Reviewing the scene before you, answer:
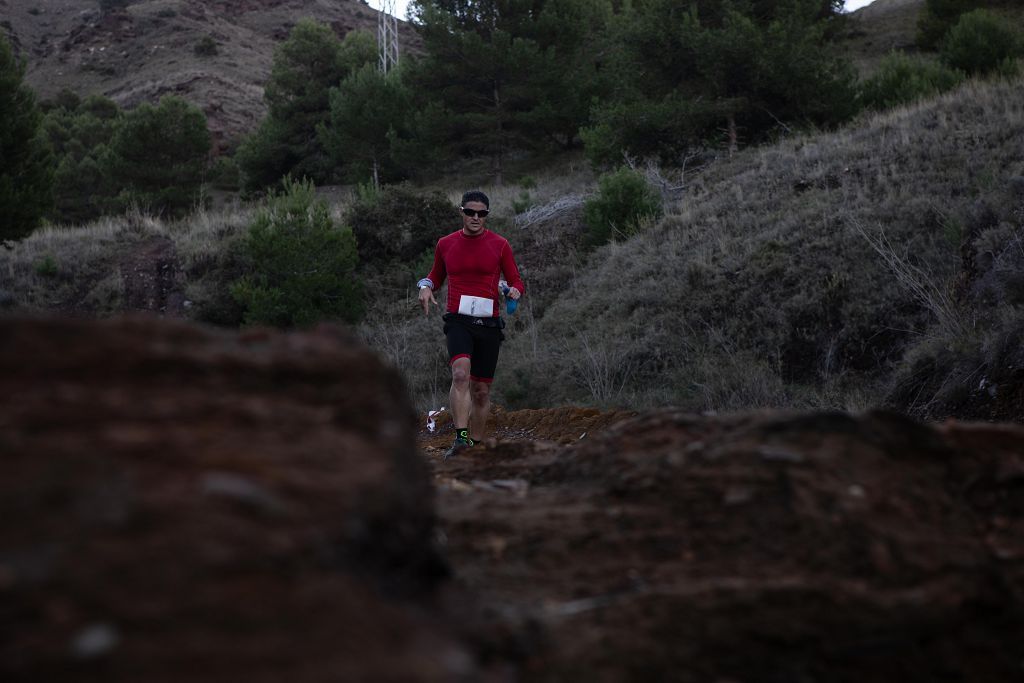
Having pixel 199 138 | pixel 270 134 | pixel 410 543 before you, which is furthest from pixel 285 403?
pixel 270 134

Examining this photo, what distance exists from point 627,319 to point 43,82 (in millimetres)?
54740

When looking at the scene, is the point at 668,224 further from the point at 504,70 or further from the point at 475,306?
the point at 504,70

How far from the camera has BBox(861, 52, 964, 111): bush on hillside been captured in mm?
18953

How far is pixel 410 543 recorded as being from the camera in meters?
1.50

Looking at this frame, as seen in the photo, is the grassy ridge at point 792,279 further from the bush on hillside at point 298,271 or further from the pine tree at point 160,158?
the pine tree at point 160,158

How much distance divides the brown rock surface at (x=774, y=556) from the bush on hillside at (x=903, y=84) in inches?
720

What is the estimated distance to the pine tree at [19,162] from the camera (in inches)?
729

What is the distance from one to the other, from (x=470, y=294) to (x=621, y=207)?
9851 mm

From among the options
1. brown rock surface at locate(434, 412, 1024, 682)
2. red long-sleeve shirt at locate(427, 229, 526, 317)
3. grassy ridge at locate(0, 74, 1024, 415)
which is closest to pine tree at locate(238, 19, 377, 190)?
grassy ridge at locate(0, 74, 1024, 415)

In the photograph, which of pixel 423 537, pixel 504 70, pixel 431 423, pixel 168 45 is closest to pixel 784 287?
pixel 431 423

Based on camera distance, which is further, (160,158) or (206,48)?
(206,48)

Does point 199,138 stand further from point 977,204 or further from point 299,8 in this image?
point 299,8

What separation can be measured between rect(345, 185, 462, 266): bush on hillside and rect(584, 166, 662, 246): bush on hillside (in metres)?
3.68

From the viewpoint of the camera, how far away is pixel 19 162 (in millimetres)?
19047
